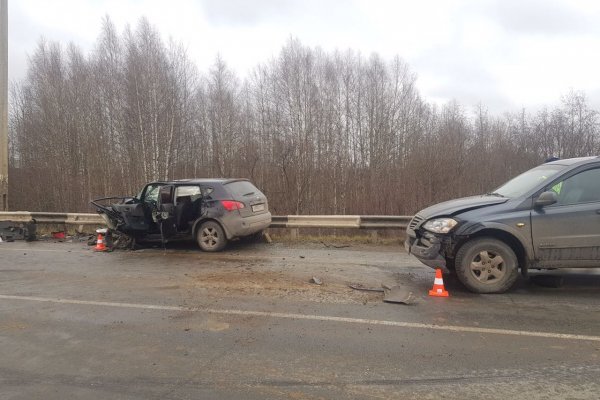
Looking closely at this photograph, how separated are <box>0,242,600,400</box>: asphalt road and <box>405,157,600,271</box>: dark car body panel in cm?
53

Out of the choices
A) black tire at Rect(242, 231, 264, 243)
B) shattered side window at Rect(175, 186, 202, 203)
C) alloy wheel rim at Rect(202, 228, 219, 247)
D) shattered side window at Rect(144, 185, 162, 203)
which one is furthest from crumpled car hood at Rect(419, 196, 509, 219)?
shattered side window at Rect(144, 185, 162, 203)

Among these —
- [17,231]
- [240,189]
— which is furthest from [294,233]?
[17,231]

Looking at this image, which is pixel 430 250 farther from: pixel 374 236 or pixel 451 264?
pixel 374 236

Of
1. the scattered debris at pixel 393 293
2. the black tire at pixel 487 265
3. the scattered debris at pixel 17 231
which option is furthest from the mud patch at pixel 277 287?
the scattered debris at pixel 17 231

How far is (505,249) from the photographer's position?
230 inches

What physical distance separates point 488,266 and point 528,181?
4.94 feet

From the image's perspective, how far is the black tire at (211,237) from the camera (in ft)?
32.0

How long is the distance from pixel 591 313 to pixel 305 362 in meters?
3.61

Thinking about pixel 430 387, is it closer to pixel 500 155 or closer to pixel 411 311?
pixel 411 311

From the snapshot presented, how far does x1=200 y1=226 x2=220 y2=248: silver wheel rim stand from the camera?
386 inches

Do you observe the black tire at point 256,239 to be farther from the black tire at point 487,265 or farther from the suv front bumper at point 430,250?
the black tire at point 487,265

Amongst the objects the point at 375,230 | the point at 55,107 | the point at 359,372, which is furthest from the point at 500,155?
the point at 55,107

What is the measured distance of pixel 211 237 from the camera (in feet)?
32.2

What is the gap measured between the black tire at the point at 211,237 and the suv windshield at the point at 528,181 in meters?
5.78
